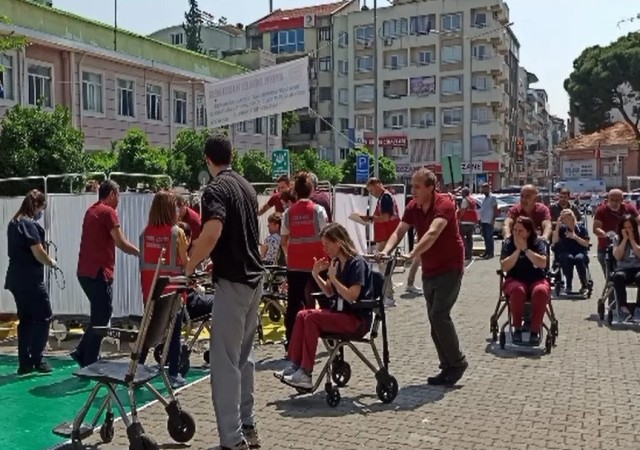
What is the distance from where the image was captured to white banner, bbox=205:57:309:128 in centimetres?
1195

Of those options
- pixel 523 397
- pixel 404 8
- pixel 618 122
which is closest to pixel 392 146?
pixel 404 8

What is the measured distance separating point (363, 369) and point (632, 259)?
4845 mm

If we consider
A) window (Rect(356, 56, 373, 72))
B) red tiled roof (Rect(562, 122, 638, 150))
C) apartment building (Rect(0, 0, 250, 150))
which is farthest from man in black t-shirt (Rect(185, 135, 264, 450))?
red tiled roof (Rect(562, 122, 638, 150))

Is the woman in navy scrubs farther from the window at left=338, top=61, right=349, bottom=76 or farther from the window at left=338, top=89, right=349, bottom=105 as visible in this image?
the window at left=338, top=61, right=349, bottom=76

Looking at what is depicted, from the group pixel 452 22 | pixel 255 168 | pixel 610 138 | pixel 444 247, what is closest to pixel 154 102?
pixel 255 168

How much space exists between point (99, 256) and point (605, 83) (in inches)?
2419

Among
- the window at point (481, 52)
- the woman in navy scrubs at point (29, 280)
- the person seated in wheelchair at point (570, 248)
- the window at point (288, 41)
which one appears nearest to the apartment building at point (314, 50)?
the window at point (288, 41)

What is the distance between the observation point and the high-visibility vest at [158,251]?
745 cm

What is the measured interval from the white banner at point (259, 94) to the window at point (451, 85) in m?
57.0

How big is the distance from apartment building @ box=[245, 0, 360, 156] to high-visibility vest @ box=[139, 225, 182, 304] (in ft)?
210

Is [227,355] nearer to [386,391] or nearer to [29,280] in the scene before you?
[386,391]

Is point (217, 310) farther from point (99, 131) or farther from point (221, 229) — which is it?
point (99, 131)

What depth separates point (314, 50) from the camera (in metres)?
72.3

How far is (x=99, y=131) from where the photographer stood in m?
27.5
